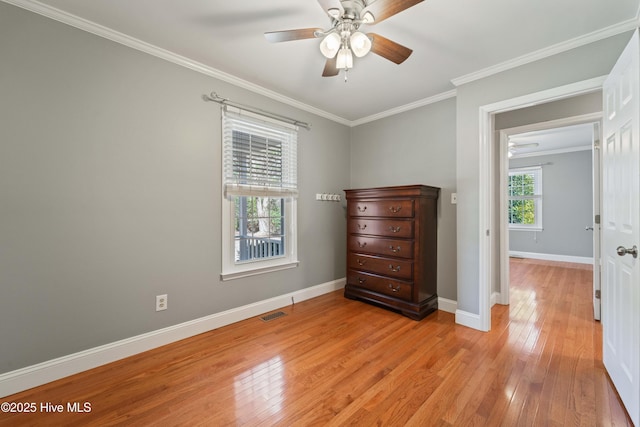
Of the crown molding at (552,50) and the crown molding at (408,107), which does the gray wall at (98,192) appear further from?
the crown molding at (552,50)

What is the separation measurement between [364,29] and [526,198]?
6.68 m

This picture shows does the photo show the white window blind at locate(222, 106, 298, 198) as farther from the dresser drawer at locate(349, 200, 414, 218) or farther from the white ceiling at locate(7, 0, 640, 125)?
the dresser drawer at locate(349, 200, 414, 218)

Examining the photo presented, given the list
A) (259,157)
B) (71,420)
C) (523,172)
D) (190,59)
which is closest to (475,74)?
(259,157)

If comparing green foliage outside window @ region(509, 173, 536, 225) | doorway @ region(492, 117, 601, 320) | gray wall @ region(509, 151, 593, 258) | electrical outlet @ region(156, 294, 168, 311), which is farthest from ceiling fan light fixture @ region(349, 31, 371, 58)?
green foliage outside window @ region(509, 173, 536, 225)

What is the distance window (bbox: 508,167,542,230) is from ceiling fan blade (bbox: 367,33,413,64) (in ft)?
21.4

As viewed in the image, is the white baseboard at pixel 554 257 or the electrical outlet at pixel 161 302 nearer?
the electrical outlet at pixel 161 302

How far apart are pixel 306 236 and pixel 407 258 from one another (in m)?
1.25

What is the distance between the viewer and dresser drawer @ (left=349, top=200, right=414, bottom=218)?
2955 millimetres

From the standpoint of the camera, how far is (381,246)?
3.20 meters

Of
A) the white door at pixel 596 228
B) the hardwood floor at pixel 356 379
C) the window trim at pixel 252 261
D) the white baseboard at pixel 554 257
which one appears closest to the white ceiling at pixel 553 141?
the white door at pixel 596 228

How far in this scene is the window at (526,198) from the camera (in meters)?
6.55

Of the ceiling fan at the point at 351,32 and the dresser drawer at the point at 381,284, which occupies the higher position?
the ceiling fan at the point at 351,32

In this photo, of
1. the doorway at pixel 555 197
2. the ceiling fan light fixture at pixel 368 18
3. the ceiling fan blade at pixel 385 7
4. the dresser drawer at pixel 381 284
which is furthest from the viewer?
the doorway at pixel 555 197

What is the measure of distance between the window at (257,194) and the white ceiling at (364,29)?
1.59ft
